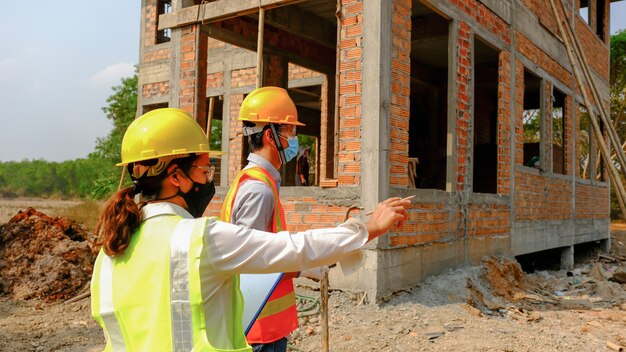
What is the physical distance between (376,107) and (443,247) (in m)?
2.17

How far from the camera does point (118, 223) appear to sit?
153 cm

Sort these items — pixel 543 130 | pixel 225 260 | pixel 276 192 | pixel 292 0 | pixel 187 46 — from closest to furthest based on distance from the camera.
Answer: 1. pixel 225 260
2. pixel 276 192
3. pixel 292 0
4. pixel 187 46
5. pixel 543 130

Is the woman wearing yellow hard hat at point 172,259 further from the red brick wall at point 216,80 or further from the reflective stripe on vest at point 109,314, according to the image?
the red brick wall at point 216,80

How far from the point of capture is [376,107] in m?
5.57

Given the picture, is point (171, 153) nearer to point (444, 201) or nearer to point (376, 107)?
point (376, 107)

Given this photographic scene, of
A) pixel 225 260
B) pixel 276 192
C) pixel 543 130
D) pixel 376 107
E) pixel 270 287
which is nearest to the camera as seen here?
pixel 225 260

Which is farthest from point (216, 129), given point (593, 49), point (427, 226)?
point (427, 226)

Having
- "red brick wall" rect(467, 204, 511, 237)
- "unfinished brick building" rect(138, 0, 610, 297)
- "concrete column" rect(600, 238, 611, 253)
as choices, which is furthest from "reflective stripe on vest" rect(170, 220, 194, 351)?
"concrete column" rect(600, 238, 611, 253)

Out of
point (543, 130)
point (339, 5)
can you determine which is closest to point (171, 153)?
point (339, 5)

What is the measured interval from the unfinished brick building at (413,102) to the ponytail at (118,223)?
2.10m

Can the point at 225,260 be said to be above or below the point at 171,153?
below

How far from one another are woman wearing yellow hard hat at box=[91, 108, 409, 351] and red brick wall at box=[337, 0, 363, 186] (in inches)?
159

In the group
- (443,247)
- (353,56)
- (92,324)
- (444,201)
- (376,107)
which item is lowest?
(92,324)

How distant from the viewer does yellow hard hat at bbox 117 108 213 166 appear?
5.62ft
